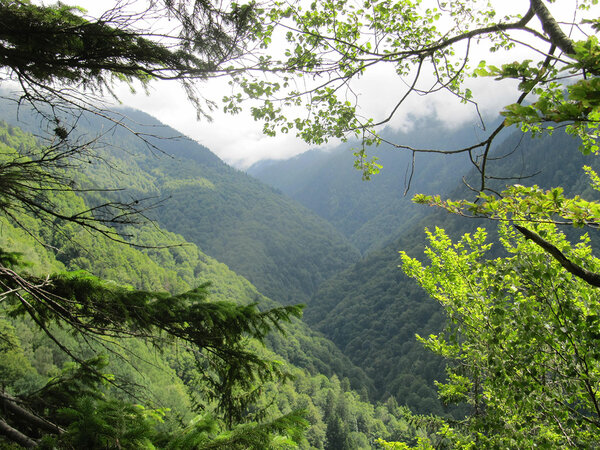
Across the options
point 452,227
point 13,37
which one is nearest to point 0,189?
point 13,37

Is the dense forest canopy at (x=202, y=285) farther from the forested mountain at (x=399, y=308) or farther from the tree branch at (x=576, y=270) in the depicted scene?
the forested mountain at (x=399, y=308)

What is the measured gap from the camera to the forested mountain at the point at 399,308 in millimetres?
91056

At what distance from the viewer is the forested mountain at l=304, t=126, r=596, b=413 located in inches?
3585

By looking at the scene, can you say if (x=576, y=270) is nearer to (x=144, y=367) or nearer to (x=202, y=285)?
(x=202, y=285)

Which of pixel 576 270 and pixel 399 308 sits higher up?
pixel 399 308

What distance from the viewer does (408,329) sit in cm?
11050

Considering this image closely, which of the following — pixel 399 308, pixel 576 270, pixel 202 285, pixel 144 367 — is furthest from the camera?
pixel 399 308

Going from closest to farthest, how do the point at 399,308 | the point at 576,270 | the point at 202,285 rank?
the point at 576,270, the point at 202,285, the point at 399,308

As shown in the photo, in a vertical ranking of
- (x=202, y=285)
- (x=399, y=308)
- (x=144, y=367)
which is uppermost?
(x=399, y=308)

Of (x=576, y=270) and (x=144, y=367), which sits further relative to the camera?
(x=144, y=367)

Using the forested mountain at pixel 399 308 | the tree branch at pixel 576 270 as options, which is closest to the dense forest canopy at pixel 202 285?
the tree branch at pixel 576 270

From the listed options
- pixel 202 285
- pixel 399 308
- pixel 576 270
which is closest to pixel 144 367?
pixel 202 285

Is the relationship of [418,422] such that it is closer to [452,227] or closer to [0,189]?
[0,189]

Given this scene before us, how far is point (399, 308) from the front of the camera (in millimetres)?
122875
